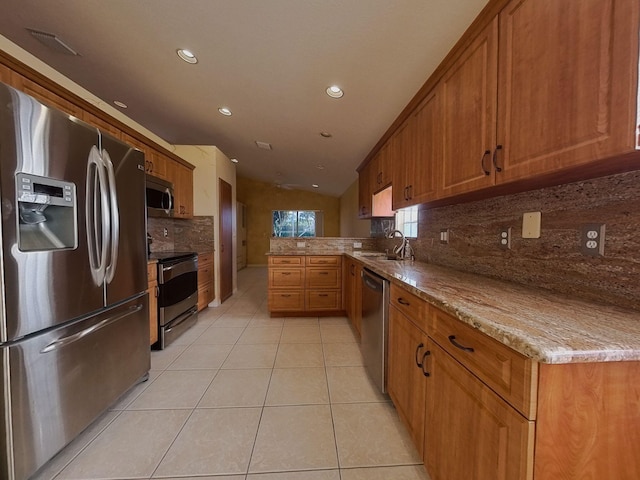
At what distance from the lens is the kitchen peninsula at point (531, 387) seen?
0.58 metres

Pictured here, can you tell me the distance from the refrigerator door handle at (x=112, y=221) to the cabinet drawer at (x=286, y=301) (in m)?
1.99

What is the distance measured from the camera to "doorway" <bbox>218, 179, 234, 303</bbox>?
13.6ft

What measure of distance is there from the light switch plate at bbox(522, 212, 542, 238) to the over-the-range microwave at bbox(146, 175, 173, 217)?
3181mm

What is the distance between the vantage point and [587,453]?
608mm

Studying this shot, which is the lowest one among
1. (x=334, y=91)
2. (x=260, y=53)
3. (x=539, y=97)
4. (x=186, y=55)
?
(x=539, y=97)

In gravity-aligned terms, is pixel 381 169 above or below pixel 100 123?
below

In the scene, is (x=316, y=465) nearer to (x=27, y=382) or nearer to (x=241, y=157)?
(x=27, y=382)

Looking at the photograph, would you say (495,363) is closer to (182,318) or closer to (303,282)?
(303,282)

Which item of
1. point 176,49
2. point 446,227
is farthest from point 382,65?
point 176,49

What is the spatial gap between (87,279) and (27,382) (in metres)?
0.49

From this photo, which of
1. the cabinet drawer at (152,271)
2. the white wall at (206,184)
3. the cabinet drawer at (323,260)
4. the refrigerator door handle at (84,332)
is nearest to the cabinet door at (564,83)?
the refrigerator door handle at (84,332)

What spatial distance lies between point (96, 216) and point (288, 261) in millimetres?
2163

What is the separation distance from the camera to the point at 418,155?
1.88 meters

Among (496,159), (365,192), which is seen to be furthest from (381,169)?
(496,159)
